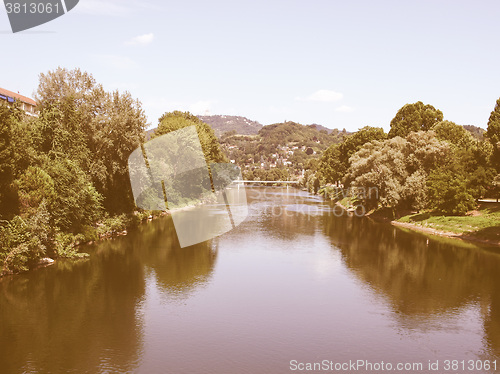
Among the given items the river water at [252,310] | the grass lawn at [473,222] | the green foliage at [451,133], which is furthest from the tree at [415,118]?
the river water at [252,310]

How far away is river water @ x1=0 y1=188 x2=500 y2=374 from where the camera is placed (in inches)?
1097

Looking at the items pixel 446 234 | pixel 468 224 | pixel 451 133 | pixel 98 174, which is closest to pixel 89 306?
pixel 98 174

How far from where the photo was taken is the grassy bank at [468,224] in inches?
2596

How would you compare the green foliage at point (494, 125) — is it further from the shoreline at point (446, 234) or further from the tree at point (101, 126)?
the tree at point (101, 126)

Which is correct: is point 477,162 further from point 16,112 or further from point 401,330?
point 16,112

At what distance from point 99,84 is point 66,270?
37830mm

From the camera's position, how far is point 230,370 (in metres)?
26.3

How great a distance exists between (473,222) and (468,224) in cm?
84

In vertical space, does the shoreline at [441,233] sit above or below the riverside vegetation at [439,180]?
below

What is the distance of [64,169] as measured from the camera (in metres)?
52.9

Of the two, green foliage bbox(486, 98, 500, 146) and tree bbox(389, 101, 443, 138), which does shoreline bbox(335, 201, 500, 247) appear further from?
tree bbox(389, 101, 443, 138)

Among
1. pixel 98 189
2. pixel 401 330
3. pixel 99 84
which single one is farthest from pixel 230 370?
pixel 99 84

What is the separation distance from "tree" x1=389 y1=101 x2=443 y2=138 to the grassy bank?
49791 millimetres

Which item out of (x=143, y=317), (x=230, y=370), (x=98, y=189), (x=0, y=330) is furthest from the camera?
(x=98, y=189)
